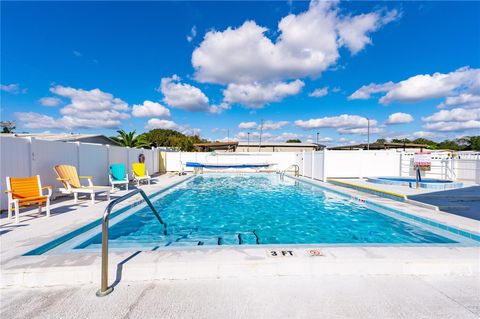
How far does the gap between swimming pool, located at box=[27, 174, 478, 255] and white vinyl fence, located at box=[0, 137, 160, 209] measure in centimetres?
267

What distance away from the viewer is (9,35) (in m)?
10.6

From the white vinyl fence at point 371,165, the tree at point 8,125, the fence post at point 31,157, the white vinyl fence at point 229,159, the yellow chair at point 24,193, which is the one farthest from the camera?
the tree at point 8,125

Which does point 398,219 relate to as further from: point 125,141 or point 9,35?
point 125,141

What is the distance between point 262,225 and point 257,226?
15cm

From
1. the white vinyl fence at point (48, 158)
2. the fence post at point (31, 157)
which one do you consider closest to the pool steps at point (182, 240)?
the white vinyl fence at point (48, 158)

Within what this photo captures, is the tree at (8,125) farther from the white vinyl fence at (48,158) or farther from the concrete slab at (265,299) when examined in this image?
the concrete slab at (265,299)

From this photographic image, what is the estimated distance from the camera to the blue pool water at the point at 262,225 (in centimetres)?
402

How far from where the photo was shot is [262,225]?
202 inches

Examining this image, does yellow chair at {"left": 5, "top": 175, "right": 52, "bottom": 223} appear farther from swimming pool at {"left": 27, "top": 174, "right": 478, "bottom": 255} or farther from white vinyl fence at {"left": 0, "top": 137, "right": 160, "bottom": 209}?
swimming pool at {"left": 27, "top": 174, "right": 478, "bottom": 255}

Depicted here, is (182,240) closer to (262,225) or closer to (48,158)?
(262,225)

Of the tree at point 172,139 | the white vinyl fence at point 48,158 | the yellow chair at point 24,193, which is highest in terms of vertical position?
the tree at point 172,139

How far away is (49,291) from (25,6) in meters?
11.9

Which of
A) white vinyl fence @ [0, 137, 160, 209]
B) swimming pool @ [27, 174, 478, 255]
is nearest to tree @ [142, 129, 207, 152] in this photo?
white vinyl fence @ [0, 137, 160, 209]

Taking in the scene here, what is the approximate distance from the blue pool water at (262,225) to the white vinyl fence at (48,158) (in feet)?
9.68
